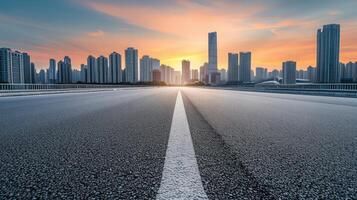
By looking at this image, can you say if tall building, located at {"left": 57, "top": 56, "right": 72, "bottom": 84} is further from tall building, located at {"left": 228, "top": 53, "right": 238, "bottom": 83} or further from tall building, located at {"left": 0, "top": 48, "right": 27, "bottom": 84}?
tall building, located at {"left": 228, "top": 53, "right": 238, "bottom": 83}

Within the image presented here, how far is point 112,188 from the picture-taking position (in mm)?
1419

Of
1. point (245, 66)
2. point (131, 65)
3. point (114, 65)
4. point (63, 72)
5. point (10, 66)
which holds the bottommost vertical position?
point (10, 66)

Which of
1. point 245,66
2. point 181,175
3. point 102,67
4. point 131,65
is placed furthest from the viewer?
point 245,66

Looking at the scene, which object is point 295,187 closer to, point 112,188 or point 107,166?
point 112,188

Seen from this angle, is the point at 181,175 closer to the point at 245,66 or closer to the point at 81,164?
the point at 81,164

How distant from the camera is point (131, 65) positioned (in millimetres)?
141250

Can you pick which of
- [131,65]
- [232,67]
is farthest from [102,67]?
[232,67]

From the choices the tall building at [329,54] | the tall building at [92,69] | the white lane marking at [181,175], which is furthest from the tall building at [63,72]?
the white lane marking at [181,175]

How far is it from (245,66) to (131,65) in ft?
316

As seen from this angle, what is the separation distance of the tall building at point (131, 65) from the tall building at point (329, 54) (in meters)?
96.5

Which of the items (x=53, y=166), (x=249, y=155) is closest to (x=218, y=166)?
(x=249, y=155)

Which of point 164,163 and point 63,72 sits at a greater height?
point 63,72

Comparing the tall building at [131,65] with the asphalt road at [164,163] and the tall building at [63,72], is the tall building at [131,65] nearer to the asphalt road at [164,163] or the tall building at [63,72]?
the tall building at [63,72]

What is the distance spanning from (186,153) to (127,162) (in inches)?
→ 23.7
